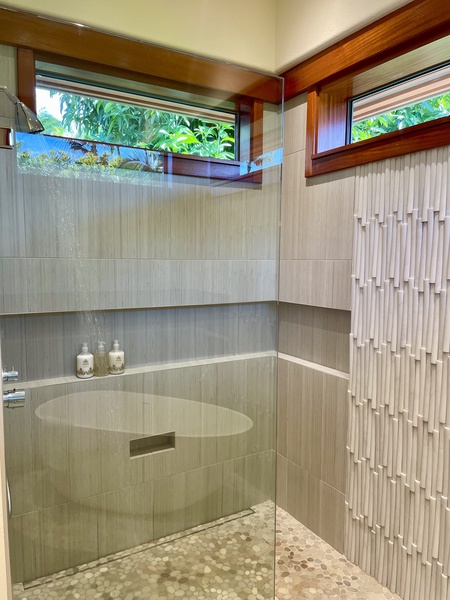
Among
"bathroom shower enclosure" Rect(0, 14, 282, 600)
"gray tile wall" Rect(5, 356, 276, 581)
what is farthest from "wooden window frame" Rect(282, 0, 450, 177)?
"gray tile wall" Rect(5, 356, 276, 581)

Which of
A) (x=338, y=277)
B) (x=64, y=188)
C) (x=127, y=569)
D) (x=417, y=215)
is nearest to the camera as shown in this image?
(x=417, y=215)

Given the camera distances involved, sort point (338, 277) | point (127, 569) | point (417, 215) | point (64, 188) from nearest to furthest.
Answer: point (417, 215) → point (64, 188) → point (127, 569) → point (338, 277)

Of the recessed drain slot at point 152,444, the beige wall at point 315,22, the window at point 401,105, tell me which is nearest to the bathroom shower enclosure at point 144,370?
the recessed drain slot at point 152,444

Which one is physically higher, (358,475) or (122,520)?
(358,475)

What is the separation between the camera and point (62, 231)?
1.67 metres

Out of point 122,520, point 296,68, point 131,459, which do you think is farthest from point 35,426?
point 296,68

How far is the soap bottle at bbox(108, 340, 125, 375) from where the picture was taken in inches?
72.3

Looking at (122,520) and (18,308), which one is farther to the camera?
(122,520)

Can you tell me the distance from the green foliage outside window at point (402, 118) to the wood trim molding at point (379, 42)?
200 mm

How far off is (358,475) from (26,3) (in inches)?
89.6

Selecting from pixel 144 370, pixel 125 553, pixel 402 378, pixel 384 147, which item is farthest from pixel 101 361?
pixel 384 147

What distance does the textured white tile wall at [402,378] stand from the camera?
149cm

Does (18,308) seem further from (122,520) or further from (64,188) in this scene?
(122,520)

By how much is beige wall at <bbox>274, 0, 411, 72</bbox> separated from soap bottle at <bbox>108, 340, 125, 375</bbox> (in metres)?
1.52
